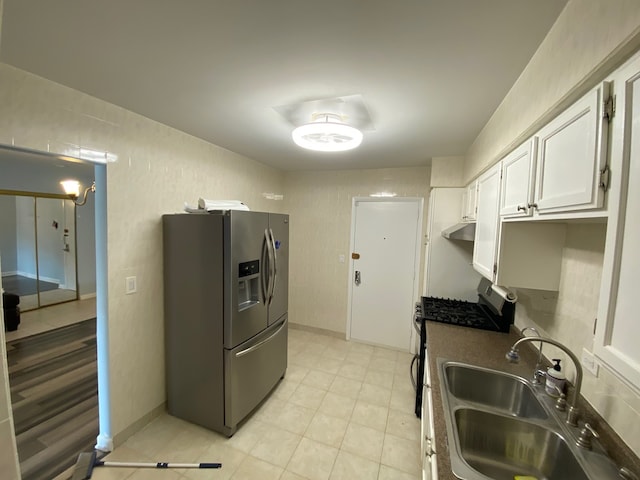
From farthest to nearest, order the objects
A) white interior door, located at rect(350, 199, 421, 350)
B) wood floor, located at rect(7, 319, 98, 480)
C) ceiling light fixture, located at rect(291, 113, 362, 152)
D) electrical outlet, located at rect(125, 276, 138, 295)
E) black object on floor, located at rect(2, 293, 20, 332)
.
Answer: black object on floor, located at rect(2, 293, 20, 332) < white interior door, located at rect(350, 199, 421, 350) < electrical outlet, located at rect(125, 276, 138, 295) < wood floor, located at rect(7, 319, 98, 480) < ceiling light fixture, located at rect(291, 113, 362, 152)

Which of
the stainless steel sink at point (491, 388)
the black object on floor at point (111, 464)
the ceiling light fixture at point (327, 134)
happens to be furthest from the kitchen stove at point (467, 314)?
the black object on floor at point (111, 464)

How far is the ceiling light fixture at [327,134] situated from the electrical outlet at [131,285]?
1595 mm

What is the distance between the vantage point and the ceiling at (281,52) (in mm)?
967

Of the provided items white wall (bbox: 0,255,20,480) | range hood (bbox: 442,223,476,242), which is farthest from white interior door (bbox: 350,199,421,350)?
white wall (bbox: 0,255,20,480)

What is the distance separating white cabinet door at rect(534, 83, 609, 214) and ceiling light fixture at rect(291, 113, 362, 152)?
39.5 inches

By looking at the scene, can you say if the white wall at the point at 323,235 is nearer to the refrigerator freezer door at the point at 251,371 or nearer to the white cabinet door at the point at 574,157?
the refrigerator freezer door at the point at 251,371

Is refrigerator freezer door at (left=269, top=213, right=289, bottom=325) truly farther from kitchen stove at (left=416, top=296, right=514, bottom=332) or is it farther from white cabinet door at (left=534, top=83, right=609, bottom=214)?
white cabinet door at (left=534, top=83, right=609, bottom=214)

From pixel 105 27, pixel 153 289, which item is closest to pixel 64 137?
pixel 105 27

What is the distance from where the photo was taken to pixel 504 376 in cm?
147

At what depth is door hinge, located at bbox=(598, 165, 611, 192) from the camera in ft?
2.27

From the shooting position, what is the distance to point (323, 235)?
384 cm

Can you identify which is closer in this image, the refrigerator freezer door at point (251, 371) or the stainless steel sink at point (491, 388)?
the stainless steel sink at point (491, 388)

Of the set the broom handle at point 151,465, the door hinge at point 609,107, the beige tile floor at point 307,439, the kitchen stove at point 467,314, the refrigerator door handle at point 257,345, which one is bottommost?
the beige tile floor at point 307,439

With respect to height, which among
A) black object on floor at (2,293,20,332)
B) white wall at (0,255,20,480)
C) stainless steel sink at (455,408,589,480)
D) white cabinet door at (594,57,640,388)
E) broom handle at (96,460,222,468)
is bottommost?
broom handle at (96,460,222,468)
